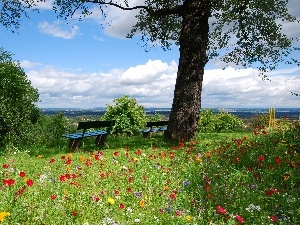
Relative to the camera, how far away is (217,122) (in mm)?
31516

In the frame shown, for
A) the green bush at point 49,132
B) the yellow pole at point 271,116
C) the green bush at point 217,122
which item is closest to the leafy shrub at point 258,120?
the yellow pole at point 271,116

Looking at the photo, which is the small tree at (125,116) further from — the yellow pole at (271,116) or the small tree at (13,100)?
the yellow pole at (271,116)

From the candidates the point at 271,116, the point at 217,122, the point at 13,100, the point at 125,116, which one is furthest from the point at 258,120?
the point at 13,100

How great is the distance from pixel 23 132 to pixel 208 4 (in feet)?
46.4

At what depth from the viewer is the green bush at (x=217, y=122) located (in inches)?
1224

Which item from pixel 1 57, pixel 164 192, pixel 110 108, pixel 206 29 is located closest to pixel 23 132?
pixel 110 108

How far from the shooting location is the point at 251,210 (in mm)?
5660

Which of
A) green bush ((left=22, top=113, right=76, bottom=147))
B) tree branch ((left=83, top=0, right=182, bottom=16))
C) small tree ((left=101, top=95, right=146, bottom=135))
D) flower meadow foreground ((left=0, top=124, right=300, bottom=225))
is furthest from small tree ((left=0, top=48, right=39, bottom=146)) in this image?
flower meadow foreground ((left=0, top=124, right=300, bottom=225))

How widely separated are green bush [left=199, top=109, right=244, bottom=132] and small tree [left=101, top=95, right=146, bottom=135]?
277 inches

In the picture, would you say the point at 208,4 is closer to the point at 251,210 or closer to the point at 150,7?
the point at 150,7

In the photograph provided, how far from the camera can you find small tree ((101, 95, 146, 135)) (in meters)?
25.1

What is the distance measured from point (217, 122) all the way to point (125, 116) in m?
9.29

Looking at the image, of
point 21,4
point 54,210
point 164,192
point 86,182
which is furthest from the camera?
point 21,4

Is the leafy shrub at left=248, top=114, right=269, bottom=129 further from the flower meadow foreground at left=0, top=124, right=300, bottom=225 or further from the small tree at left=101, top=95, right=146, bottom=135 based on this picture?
the flower meadow foreground at left=0, top=124, right=300, bottom=225
